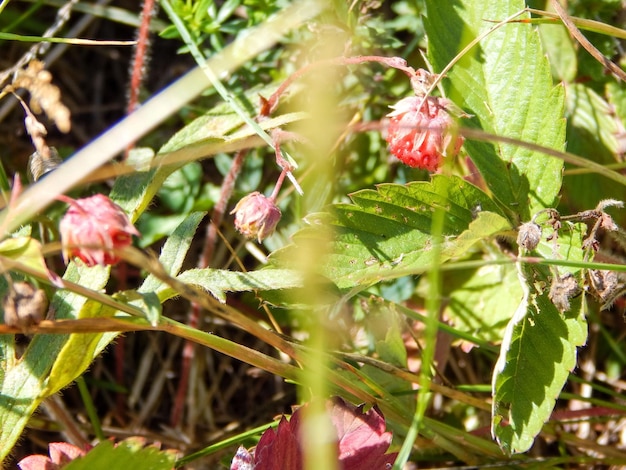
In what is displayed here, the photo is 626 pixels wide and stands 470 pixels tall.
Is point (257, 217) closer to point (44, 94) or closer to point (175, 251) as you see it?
point (175, 251)

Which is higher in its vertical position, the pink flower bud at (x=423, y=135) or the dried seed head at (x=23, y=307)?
the pink flower bud at (x=423, y=135)

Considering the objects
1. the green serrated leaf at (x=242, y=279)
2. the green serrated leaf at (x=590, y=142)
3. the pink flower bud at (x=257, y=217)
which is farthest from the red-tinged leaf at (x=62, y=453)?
the green serrated leaf at (x=590, y=142)

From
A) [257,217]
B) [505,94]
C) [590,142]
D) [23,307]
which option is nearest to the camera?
[23,307]

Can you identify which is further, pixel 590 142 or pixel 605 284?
pixel 590 142

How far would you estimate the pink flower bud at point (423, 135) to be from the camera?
1397 millimetres

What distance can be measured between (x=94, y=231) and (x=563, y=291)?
86 centimetres

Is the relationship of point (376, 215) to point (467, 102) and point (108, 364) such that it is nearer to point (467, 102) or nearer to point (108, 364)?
point (467, 102)

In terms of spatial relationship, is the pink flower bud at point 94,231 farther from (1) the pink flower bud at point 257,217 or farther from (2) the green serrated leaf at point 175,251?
(1) the pink flower bud at point 257,217

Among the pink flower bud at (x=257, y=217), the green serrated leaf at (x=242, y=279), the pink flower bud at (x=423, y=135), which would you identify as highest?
the pink flower bud at (x=423, y=135)

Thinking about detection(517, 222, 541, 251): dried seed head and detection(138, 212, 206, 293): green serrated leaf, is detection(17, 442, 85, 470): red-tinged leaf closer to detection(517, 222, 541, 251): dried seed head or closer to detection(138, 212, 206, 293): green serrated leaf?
detection(138, 212, 206, 293): green serrated leaf

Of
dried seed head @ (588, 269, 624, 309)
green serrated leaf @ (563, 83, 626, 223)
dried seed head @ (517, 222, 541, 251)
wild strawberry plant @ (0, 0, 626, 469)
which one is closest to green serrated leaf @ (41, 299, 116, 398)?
wild strawberry plant @ (0, 0, 626, 469)

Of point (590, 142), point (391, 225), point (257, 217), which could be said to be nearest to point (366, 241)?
point (391, 225)

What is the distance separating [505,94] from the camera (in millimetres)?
1589

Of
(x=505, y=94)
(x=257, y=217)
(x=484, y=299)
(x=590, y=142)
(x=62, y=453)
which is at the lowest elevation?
(x=484, y=299)
